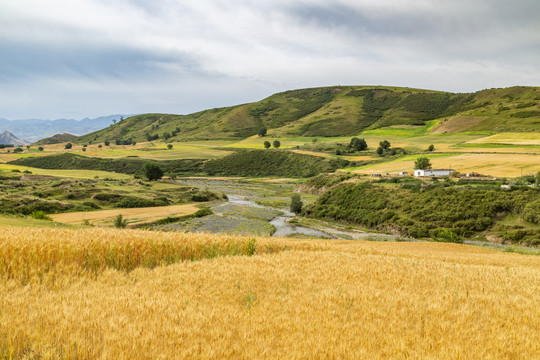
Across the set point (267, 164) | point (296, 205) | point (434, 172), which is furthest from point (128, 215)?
point (267, 164)

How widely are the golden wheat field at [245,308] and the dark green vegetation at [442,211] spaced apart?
139 ft

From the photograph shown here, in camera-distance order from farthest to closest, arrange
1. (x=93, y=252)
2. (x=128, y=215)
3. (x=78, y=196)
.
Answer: (x=78, y=196) < (x=128, y=215) < (x=93, y=252)

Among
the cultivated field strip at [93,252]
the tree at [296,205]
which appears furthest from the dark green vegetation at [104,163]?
the cultivated field strip at [93,252]

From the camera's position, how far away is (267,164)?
148 meters

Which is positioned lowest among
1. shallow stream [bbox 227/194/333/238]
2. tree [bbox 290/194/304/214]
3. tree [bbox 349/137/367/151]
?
shallow stream [bbox 227/194/333/238]

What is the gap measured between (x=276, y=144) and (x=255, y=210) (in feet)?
379

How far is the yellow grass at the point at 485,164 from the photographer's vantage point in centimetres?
7120

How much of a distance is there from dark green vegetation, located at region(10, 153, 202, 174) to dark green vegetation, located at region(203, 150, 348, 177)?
32.9ft

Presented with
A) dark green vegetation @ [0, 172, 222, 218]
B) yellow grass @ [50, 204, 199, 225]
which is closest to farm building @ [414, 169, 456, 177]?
dark green vegetation @ [0, 172, 222, 218]

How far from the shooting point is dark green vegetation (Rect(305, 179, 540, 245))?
153 feet

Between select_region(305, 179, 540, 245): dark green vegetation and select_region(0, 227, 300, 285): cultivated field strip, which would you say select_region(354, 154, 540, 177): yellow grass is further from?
select_region(0, 227, 300, 285): cultivated field strip

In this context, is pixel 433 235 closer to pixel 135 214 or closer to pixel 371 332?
pixel 135 214

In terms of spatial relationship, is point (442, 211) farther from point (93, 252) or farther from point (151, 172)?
point (151, 172)

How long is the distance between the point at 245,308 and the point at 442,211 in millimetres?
55681
